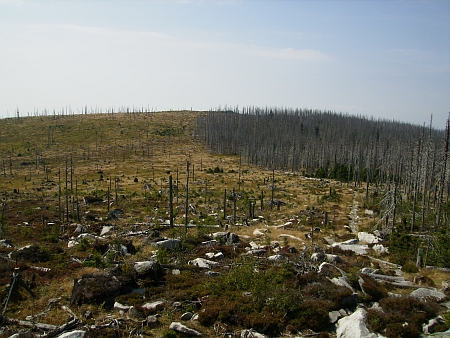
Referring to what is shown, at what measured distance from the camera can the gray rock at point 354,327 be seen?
11969mm

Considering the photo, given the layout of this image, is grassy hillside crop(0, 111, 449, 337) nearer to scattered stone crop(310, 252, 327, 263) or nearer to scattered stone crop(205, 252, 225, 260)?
scattered stone crop(310, 252, 327, 263)

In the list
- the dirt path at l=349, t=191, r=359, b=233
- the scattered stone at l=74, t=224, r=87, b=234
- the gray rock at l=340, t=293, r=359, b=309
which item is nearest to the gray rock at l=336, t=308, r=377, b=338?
the gray rock at l=340, t=293, r=359, b=309

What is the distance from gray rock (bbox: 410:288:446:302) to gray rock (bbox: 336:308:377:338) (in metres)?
4.72

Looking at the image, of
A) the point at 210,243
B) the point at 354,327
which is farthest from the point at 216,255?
the point at 354,327

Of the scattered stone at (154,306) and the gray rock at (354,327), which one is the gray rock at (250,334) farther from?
the scattered stone at (154,306)

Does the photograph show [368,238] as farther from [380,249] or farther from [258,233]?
[258,233]

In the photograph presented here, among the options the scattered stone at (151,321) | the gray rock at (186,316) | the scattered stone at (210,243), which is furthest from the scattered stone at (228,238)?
the scattered stone at (151,321)

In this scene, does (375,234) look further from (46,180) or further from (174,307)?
(46,180)

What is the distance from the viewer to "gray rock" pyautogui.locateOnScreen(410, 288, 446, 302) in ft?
51.9

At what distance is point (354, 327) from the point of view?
486 inches

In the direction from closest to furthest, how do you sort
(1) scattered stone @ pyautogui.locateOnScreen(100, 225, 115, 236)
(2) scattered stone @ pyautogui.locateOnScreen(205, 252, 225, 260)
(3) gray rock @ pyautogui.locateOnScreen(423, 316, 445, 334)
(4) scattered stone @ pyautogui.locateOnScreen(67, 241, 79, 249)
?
1. (3) gray rock @ pyautogui.locateOnScreen(423, 316, 445, 334)
2. (2) scattered stone @ pyautogui.locateOnScreen(205, 252, 225, 260)
3. (4) scattered stone @ pyautogui.locateOnScreen(67, 241, 79, 249)
4. (1) scattered stone @ pyautogui.locateOnScreen(100, 225, 115, 236)

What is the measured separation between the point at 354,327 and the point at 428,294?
6.22 metres

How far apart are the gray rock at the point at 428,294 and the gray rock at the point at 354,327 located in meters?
4.72

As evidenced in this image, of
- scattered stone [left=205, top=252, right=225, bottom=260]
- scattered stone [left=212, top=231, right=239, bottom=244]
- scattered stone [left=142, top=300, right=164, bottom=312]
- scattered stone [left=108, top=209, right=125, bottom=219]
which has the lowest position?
scattered stone [left=108, top=209, right=125, bottom=219]
